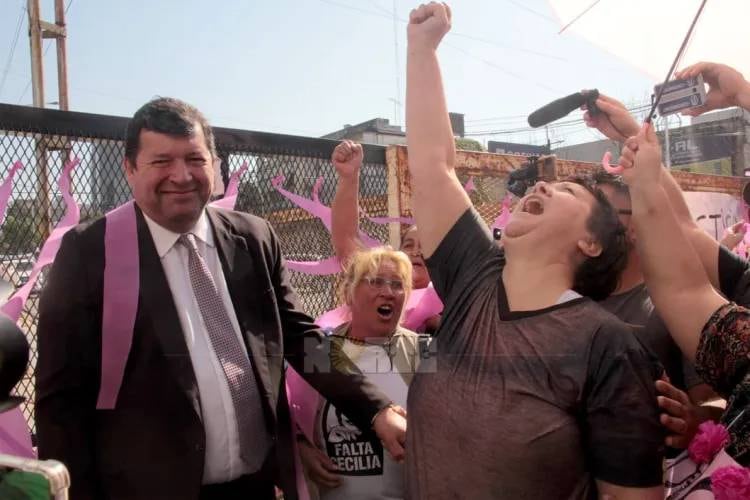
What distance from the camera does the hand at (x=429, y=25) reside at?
1.62 metres

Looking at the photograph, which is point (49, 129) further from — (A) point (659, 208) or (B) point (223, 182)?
(A) point (659, 208)

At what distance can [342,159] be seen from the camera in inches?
107

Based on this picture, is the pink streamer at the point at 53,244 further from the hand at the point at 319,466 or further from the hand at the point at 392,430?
the hand at the point at 392,430

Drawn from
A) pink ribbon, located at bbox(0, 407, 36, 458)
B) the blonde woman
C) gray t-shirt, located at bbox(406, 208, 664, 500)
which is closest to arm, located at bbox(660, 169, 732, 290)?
gray t-shirt, located at bbox(406, 208, 664, 500)

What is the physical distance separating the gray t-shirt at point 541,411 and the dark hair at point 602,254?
0.43 feet

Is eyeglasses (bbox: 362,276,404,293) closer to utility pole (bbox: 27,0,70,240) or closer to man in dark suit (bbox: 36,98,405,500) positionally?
man in dark suit (bbox: 36,98,405,500)

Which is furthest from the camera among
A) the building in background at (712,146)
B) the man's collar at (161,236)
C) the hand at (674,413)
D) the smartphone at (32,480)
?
the building in background at (712,146)

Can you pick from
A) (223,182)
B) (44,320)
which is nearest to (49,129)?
(223,182)

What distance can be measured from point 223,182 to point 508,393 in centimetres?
177

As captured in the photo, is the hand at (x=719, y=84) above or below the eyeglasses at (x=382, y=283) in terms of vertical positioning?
above

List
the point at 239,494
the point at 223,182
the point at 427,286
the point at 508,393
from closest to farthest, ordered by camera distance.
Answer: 1. the point at 508,393
2. the point at 239,494
3. the point at 223,182
4. the point at 427,286

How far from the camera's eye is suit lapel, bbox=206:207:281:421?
185cm

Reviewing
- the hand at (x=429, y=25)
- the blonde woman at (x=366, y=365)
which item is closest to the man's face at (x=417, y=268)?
the blonde woman at (x=366, y=365)

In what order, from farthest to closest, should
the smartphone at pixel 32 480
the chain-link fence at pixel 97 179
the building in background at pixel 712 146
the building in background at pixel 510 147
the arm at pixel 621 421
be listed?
the building in background at pixel 510 147
the building in background at pixel 712 146
the chain-link fence at pixel 97 179
the arm at pixel 621 421
the smartphone at pixel 32 480
